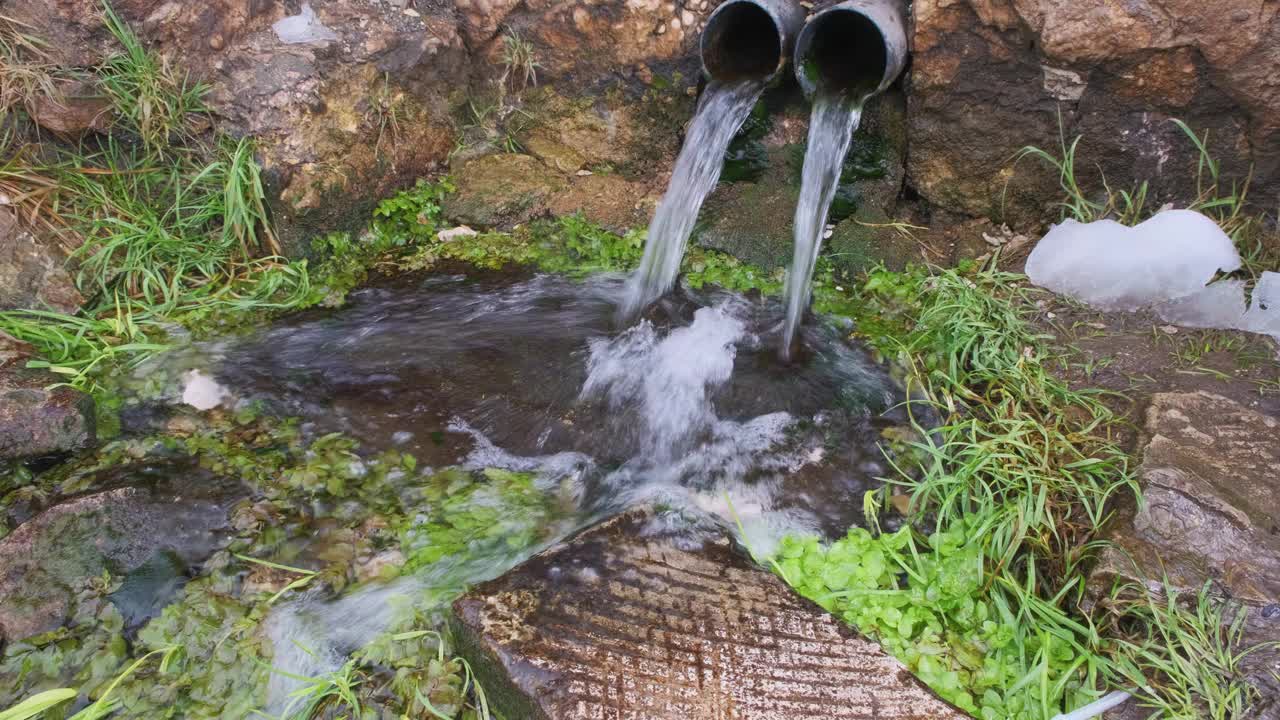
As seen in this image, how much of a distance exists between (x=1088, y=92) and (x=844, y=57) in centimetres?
132

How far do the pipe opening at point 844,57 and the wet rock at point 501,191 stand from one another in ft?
5.48

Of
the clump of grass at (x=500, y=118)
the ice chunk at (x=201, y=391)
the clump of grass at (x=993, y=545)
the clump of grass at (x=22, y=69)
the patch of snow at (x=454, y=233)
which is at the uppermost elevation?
the clump of grass at (x=22, y=69)

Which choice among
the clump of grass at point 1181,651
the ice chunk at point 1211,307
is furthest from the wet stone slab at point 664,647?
the ice chunk at point 1211,307

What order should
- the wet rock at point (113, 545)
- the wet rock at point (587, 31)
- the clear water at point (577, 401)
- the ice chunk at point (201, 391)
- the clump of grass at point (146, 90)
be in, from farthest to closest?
the wet rock at point (587, 31) < the clump of grass at point (146, 90) < the ice chunk at point (201, 391) < the clear water at point (577, 401) < the wet rock at point (113, 545)

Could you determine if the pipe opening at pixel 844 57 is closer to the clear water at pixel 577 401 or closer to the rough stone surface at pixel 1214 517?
the clear water at pixel 577 401

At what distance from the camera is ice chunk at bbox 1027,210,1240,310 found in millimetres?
3285

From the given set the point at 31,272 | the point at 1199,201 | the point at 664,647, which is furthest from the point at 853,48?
the point at 31,272

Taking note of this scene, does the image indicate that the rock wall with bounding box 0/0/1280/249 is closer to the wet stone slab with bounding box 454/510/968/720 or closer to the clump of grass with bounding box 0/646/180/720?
the clump of grass with bounding box 0/646/180/720

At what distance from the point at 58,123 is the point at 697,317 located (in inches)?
135

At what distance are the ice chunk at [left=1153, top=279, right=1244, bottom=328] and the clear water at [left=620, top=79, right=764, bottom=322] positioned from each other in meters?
2.38

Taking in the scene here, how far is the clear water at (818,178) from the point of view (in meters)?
4.04

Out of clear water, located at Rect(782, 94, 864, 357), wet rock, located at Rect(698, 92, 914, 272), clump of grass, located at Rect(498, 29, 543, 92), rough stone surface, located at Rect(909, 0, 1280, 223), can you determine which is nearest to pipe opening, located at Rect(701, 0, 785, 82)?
wet rock, located at Rect(698, 92, 914, 272)

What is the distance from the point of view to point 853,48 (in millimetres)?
4402

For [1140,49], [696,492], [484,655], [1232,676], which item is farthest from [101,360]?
[1140,49]
